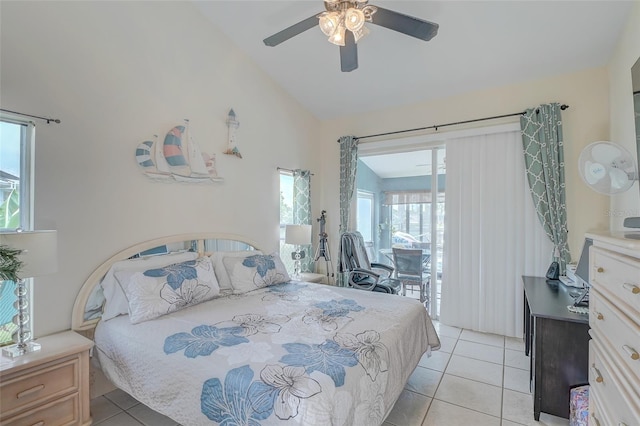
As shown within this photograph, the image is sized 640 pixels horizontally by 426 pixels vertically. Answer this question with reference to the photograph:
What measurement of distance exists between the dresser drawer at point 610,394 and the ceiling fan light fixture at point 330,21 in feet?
7.26

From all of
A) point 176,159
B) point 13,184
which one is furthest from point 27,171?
point 176,159

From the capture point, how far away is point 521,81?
3336 mm

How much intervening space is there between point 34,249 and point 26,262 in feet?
0.25

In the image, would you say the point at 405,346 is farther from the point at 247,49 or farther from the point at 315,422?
the point at 247,49

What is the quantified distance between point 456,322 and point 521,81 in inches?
112

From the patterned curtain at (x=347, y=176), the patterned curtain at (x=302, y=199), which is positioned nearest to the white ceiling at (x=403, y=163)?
the patterned curtain at (x=347, y=176)

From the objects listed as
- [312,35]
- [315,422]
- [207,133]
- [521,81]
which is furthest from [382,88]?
[315,422]

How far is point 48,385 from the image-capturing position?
1.71 metres

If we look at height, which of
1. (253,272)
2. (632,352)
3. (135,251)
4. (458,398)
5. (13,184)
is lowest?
(458,398)

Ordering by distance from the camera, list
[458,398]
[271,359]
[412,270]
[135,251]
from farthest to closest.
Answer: [412,270]
[135,251]
[458,398]
[271,359]

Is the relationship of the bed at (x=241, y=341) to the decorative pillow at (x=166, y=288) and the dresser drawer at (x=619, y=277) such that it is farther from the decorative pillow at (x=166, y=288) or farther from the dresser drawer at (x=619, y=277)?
the dresser drawer at (x=619, y=277)

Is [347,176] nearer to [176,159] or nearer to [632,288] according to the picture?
[176,159]

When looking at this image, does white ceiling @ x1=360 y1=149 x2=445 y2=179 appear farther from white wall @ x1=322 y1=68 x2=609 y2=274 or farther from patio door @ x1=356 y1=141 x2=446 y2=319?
white wall @ x1=322 y1=68 x2=609 y2=274

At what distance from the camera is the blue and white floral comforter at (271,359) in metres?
1.32
